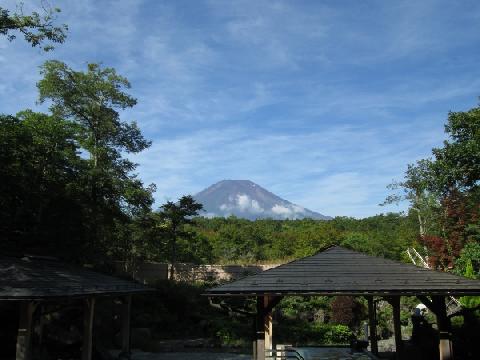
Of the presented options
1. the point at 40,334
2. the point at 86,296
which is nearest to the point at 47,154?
the point at 40,334

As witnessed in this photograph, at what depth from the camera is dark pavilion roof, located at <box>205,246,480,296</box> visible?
31.7 feet

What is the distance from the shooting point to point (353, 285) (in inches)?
390

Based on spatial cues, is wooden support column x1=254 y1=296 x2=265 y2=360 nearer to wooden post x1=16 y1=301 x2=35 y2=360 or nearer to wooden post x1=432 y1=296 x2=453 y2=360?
wooden post x1=432 y1=296 x2=453 y2=360

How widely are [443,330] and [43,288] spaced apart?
331 inches

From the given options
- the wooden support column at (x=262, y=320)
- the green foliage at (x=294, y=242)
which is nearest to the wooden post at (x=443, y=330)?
the wooden support column at (x=262, y=320)

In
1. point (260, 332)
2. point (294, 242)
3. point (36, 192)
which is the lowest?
point (260, 332)

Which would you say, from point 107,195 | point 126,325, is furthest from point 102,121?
point 126,325

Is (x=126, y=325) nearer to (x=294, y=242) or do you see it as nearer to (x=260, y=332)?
(x=260, y=332)

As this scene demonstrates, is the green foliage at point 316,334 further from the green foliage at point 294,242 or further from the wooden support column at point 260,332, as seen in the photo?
the green foliage at point 294,242

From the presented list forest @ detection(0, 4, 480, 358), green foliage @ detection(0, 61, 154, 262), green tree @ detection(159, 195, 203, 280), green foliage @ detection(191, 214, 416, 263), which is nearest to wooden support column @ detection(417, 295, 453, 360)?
forest @ detection(0, 4, 480, 358)

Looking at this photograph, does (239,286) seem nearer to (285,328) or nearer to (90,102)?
(285,328)

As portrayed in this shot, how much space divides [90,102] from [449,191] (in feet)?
63.7

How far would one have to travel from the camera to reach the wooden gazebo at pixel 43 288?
30.1 ft

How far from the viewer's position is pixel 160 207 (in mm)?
27266
